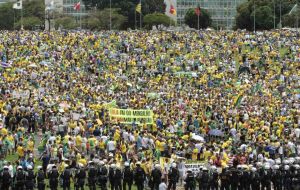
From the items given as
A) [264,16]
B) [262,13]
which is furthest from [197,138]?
[264,16]

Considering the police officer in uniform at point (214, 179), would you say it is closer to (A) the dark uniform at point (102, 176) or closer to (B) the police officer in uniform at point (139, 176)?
(B) the police officer in uniform at point (139, 176)

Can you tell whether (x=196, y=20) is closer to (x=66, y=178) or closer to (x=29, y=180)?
(x=66, y=178)

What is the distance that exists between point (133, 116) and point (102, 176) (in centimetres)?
903

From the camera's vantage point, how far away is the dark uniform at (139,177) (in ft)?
103

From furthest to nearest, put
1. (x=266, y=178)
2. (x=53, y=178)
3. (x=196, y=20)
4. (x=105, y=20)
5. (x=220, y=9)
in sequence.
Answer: (x=220, y=9)
(x=196, y=20)
(x=105, y=20)
(x=266, y=178)
(x=53, y=178)

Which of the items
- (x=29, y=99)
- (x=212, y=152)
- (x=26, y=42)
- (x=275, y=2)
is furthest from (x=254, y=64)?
(x=275, y=2)

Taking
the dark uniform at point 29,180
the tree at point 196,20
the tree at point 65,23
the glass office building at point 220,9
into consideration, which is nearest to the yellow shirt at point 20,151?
the dark uniform at point 29,180

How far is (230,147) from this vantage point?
37000 mm

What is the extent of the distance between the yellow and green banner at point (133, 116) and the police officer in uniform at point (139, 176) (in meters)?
8.40

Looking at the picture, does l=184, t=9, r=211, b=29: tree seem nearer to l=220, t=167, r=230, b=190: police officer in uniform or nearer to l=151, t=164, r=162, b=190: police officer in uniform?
l=220, t=167, r=230, b=190: police officer in uniform

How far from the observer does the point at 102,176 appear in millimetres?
31109

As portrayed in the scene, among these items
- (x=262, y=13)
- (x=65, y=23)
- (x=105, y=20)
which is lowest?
(x=65, y=23)

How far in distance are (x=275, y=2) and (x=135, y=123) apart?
238 ft

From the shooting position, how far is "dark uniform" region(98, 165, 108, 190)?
3108 cm
